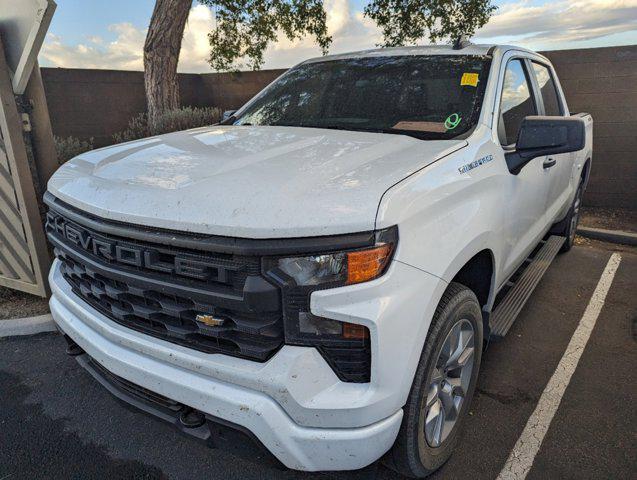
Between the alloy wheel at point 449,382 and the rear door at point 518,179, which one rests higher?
the rear door at point 518,179

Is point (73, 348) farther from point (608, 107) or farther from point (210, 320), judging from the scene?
point (608, 107)

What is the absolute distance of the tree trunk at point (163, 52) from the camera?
7105mm

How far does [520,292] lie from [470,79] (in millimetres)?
1549

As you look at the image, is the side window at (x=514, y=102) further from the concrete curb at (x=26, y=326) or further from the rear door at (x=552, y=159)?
the concrete curb at (x=26, y=326)

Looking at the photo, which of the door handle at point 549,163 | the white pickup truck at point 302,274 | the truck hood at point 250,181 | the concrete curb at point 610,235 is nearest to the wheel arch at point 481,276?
the white pickup truck at point 302,274

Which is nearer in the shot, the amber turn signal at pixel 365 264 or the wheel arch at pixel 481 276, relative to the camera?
the amber turn signal at pixel 365 264

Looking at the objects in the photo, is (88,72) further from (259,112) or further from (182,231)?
(182,231)

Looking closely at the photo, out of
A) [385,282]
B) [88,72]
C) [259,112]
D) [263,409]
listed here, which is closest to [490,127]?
[385,282]

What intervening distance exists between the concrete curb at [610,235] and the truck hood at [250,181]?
4.70 metres

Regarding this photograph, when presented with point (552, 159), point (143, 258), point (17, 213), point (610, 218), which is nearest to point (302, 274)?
point (143, 258)

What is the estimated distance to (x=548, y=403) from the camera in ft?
8.95

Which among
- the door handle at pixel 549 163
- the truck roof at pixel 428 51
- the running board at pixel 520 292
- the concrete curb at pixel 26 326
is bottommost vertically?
the concrete curb at pixel 26 326

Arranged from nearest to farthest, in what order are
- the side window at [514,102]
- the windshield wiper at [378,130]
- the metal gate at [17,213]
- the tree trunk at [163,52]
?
the windshield wiper at [378,130], the side window at [514,102], the metal gate at [17,213], the tree trunk at [163,52]

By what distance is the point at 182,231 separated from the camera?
1.69m
